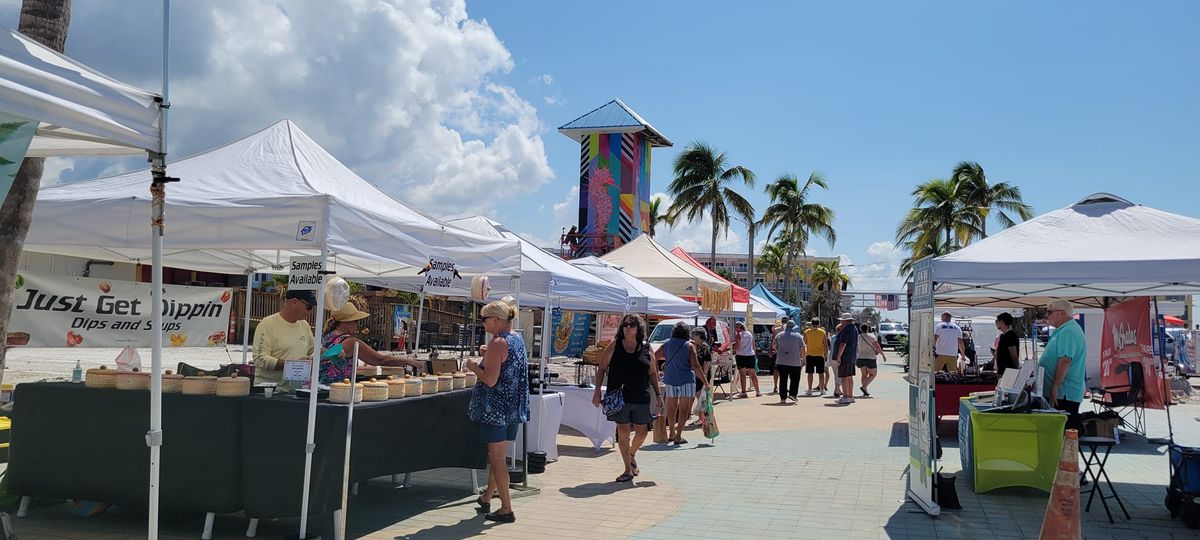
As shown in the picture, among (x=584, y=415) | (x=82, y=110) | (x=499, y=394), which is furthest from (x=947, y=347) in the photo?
(x=82, y=110)

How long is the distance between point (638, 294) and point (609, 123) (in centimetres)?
2230

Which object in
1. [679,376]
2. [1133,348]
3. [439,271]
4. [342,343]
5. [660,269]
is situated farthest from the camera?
[660,269]

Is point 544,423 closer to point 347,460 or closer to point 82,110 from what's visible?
point 347,460

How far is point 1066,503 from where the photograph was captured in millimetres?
5664

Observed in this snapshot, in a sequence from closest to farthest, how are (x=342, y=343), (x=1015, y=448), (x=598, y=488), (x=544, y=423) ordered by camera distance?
(x=342, y=343), (x=1015, y=448), (x=598, y=488), (x=544, y=423)

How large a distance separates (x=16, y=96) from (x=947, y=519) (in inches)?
270

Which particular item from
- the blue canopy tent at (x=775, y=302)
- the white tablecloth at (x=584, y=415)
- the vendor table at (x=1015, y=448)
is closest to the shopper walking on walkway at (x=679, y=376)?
the white tablecloth at (x=584, y=415)

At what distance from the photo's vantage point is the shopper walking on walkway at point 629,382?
8461 millimetres

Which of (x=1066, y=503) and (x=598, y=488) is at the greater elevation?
(x=1066, y=503)

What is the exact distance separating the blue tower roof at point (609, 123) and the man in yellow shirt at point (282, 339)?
28011 millimetres

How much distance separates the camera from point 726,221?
4550 centimetres

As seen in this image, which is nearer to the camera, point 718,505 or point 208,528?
point 208,528

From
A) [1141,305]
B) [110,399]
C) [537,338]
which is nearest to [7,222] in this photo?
[110,399]

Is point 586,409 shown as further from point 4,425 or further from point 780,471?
point 4,425
